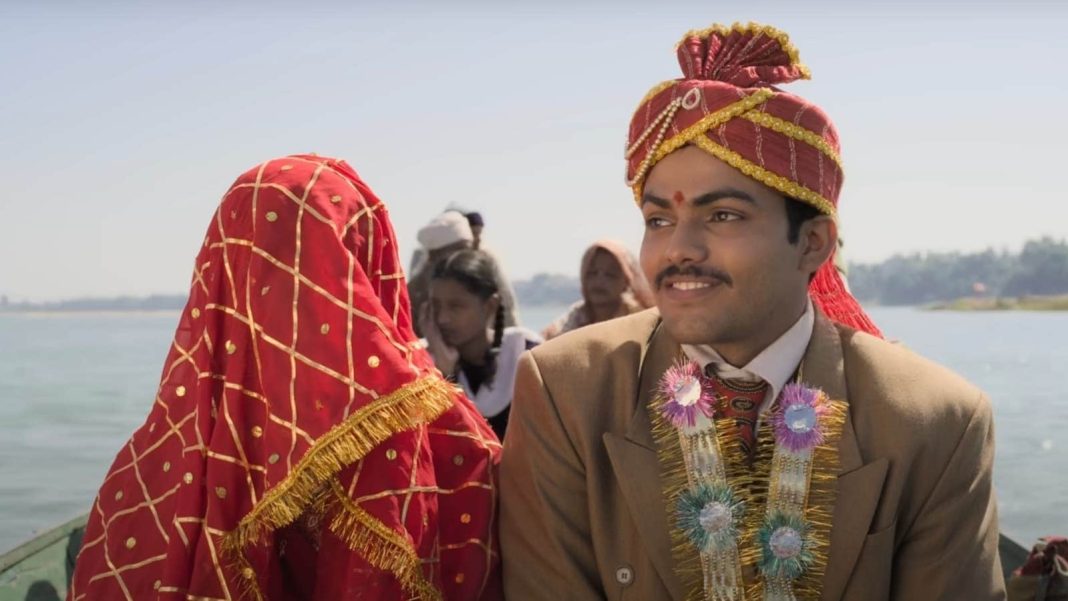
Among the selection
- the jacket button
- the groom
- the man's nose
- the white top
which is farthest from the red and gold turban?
the white top

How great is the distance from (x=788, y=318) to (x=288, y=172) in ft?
3.99

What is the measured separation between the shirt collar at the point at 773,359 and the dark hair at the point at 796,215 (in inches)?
9.7

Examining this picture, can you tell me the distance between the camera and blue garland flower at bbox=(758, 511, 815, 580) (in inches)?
96.9

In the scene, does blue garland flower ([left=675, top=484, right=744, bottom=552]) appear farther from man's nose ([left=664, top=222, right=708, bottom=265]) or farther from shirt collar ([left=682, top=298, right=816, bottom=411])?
man's nose ([left=664, top=222, right=708, bottom=265])

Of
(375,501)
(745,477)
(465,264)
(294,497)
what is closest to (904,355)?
(745,477)

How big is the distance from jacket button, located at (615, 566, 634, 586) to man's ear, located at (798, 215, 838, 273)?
2.63ft

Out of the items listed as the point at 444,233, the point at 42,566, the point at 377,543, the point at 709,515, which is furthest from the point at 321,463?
the point at 444,233

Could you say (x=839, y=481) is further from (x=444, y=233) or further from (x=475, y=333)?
(x=444, y=233)

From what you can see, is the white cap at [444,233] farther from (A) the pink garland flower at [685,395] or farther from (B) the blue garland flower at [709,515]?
(B) the blue garland flower at [709,515]

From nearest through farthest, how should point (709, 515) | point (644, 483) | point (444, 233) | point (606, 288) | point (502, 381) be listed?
point (709, 515) → point (644, 483) → point (502, 381) → point (444, 233) → point (606, 288)

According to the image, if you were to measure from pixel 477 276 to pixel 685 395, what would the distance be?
3043mm

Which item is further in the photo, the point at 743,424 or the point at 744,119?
the point at 743,424

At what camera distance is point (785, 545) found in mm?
2457

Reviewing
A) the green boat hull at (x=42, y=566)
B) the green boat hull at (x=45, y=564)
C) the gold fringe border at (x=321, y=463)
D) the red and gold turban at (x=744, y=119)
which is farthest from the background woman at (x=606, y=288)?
the gold fringe border at (x=321, y=463)
